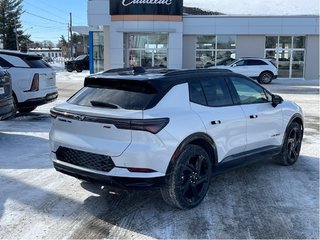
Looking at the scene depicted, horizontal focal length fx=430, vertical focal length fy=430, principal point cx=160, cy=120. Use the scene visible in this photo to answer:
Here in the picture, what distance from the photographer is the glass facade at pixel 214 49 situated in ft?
94.9

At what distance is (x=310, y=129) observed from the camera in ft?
33.6

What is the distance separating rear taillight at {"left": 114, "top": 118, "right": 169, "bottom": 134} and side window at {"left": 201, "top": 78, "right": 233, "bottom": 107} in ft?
3.46

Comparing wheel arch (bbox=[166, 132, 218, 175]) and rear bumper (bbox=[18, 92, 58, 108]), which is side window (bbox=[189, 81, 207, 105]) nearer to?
wheel arch (bbox=[166, 132, 218, 175])

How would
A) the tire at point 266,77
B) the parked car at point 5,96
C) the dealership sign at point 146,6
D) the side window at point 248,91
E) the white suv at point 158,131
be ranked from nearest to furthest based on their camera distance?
the white suv at point 158,131 < the side window at point 248,91 < the parked car at point 5,96 < the tire at point 266,77 < the dealership sign at point 146,6

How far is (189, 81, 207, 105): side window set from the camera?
203 inches

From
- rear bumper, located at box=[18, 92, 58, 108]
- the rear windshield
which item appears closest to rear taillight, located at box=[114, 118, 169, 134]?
the rear windshield

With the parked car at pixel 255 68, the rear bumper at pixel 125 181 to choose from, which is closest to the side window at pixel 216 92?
the rear bumper at pixel 125 181

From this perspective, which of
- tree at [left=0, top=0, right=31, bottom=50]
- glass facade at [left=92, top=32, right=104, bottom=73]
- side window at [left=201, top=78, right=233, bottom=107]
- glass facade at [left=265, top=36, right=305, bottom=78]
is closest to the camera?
side window at [left=201, top=78, right=233, bottom=107]

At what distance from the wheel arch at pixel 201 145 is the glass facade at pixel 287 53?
25.1 m

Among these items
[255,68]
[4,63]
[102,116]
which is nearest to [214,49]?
[255,68]

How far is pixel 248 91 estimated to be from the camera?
6.19m

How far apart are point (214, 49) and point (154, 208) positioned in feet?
82.2

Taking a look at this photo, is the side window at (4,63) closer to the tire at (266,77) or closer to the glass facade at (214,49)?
the tire at (266,77)

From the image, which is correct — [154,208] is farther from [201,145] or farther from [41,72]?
[41,72]
